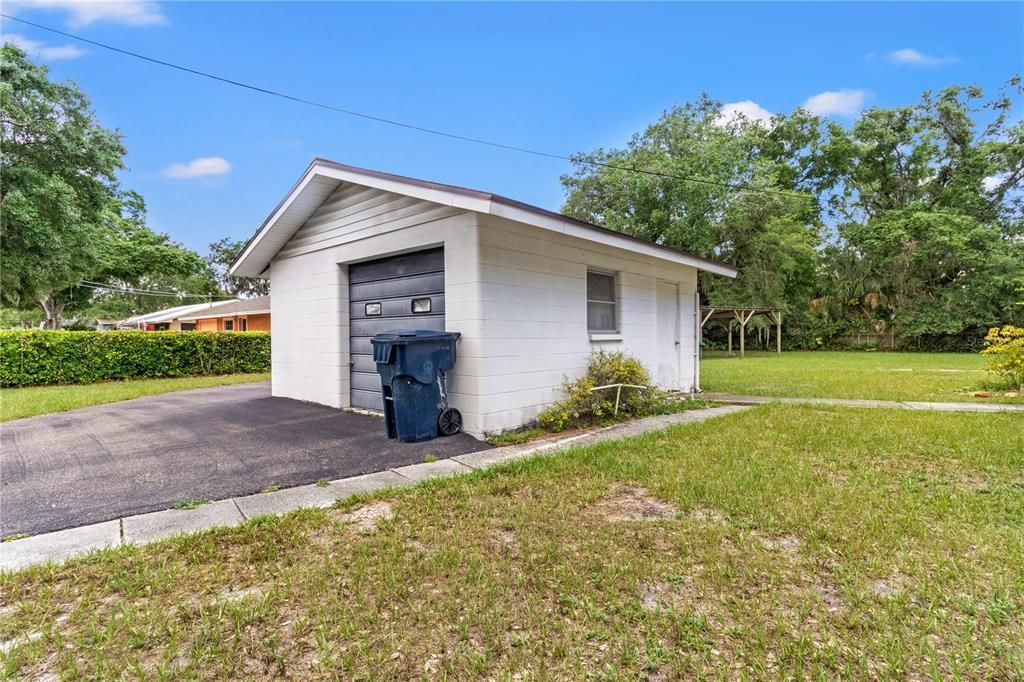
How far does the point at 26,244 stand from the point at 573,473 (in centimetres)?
1723

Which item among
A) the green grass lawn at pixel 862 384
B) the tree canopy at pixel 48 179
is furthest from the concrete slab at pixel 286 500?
the tree canopy at pixel 48 179

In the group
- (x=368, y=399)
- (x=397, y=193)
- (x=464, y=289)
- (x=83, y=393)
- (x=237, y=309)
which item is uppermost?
(x=397, y=193)

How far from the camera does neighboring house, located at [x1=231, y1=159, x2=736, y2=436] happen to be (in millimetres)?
5316

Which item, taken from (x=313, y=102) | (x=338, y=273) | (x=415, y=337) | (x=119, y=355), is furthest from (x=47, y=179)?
(x=415, y=337)

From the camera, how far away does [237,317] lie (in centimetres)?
2559

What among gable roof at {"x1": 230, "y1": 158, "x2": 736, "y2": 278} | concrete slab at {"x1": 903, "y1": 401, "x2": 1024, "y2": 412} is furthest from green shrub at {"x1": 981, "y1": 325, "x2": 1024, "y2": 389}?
gable roof at {"x1": 230, "y1": 158, "x2": 736, "y2": 278}

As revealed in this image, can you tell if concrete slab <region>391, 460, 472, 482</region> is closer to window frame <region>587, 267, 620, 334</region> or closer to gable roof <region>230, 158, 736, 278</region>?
gable roof <region>230, 158, 736, 278</region>

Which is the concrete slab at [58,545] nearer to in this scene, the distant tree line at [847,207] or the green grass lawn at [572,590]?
the green grass lawn at [572,590]

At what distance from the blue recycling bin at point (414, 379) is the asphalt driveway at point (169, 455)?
0.19 m

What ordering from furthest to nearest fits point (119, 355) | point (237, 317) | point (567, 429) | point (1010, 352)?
point (237, 317), point (119, 355), point (1010, 352), point (567, 429)

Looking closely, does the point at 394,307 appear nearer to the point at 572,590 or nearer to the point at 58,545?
the point at 58,545

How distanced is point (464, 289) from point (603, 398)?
103 inches

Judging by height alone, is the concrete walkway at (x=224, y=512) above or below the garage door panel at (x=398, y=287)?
below

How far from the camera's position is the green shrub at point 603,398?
6051 mm
